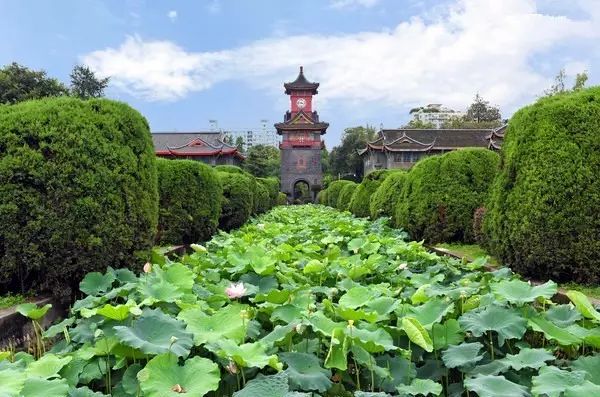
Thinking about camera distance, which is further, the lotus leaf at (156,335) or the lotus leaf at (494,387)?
the lotus leaf at (156,335)

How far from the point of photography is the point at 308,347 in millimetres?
1932

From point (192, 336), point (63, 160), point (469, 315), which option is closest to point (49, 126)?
point (63, 160)

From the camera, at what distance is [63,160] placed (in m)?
3.14

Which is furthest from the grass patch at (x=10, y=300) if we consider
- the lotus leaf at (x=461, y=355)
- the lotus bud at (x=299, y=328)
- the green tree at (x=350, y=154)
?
the green tree at (x=350, y=154)

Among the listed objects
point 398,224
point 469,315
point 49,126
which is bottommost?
point 398,224

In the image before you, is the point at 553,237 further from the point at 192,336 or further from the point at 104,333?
the point at 104,333

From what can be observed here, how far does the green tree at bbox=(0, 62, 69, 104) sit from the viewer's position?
24500mm

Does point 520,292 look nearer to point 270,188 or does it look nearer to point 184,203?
point 184,203

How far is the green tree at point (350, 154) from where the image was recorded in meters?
43.9

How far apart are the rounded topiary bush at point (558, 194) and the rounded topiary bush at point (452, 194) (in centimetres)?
235

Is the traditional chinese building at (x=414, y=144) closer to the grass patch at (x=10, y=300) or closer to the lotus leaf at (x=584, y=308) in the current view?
the grass patch at (x=10, y=300)

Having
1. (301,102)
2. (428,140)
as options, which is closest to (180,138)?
(301,102)

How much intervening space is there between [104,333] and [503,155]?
3658 millimetres

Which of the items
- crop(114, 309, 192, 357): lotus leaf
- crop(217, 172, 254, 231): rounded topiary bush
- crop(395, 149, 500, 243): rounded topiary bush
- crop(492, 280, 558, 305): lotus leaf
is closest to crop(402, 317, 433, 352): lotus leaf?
crop(492, 280, 558, 305): lotus leaf
